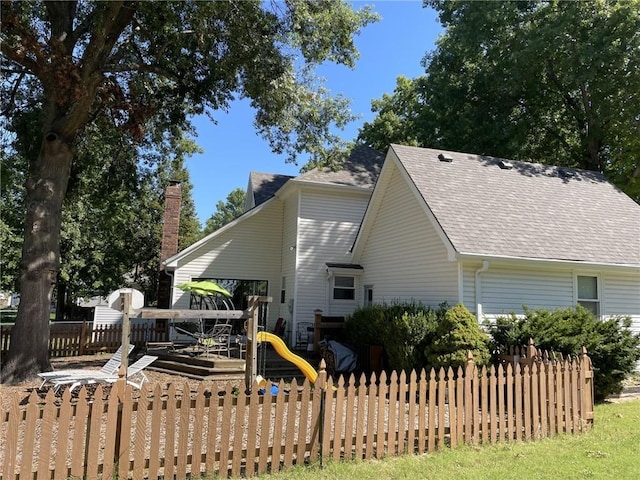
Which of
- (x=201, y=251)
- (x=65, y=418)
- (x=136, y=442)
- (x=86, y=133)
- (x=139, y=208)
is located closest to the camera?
(x=65, y=418)

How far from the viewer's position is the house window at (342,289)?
1691 cm

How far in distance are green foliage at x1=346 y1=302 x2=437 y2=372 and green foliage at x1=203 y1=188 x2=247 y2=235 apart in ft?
225

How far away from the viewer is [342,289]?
55.5 feet

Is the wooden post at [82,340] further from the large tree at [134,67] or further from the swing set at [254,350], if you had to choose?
the swing set at [254,350]

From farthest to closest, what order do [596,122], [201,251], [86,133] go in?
[596,122] → [201,251] → [86,133]

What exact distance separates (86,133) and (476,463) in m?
15.4

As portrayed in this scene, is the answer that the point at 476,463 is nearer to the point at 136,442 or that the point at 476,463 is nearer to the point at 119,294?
the point at 136,442

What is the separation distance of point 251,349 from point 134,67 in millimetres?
8580

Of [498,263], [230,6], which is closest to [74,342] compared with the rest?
[230,6]

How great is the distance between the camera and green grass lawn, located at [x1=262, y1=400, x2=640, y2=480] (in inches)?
210

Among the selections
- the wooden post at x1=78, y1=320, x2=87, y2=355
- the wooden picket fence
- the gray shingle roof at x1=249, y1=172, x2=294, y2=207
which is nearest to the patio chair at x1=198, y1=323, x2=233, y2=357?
the wooden picket fence

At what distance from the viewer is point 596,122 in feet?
71.4

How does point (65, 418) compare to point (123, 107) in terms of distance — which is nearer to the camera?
point (65, 418)

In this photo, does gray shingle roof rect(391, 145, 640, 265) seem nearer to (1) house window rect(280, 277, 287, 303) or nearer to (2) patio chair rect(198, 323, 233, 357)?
(2) patio chair rect(198, 323, 233, 357)
